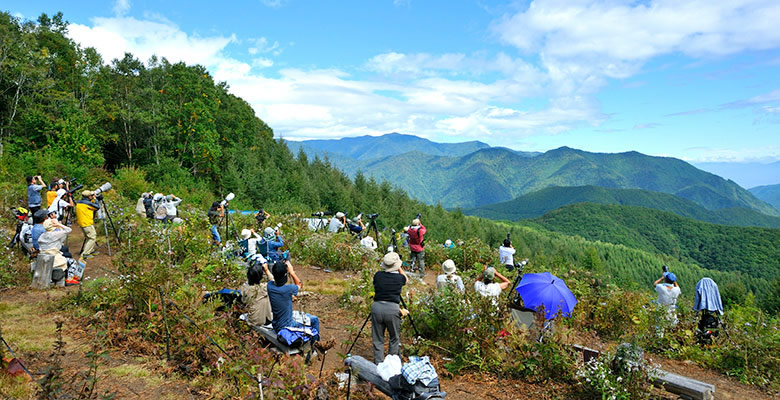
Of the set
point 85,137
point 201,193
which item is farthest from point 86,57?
point 201,193

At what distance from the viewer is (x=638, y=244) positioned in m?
153

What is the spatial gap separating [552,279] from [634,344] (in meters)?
1.57

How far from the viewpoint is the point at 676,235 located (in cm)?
16138

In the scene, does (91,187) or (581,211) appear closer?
(91,187)

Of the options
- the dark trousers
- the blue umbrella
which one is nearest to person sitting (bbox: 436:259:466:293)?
the blue umbrella

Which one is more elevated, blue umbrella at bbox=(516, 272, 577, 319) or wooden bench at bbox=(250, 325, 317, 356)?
blue umbrella at bbox=(516, 272, 577, 319)

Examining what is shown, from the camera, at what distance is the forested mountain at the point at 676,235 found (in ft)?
407

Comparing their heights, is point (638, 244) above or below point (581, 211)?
below

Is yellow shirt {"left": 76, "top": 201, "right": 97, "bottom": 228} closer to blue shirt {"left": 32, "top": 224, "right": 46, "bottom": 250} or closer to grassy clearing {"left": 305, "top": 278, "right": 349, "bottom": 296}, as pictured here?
blue shirt {"left": 32, "top": 224, "right": 46, "bottom": 250}

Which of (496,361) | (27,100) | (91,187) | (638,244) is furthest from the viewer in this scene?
(638,244)

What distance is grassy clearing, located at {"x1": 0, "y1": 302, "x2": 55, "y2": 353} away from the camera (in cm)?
518

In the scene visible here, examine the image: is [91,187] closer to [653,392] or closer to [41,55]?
[41,55]

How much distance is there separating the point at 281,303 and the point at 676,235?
197752mm

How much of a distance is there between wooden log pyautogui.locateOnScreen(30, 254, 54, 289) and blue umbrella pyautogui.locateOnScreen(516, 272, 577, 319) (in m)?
8.74
